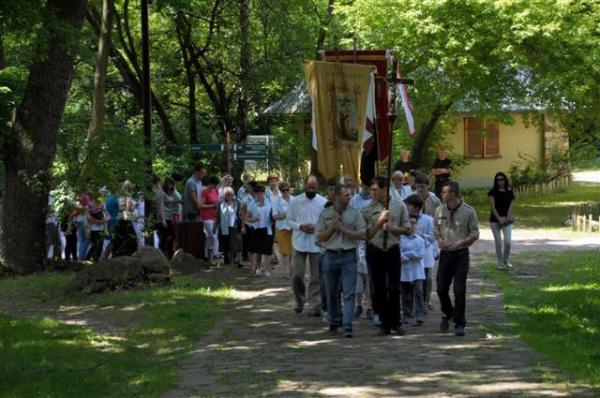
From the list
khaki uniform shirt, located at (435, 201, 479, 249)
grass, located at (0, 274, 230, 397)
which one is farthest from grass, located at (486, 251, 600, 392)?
grass, located at (0, 274, 230, 397)

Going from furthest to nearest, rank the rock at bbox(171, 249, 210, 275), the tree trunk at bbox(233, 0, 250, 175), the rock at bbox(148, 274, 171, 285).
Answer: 1. the tree trunk at bbox(233, 0, 250, 175)
2. the rock at bbox(171, 249, 210, 275)
3. the rock at bbox(148, 274, 171, 285)

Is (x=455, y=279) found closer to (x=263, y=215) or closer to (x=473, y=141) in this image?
(x=263, y=215)

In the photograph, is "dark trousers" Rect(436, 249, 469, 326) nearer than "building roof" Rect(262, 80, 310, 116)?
Yes

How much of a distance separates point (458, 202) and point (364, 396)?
167 inches

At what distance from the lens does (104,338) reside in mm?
13180

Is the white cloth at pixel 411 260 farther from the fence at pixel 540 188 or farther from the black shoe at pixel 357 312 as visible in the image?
the fence at pixel 540 188

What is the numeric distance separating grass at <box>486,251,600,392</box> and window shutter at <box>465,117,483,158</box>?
889 inches

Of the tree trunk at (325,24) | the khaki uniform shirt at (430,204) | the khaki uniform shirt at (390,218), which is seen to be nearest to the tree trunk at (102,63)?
the tree trunk at (325,24)

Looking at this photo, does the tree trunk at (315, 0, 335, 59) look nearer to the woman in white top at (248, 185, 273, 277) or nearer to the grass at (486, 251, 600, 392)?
the grass at (486, 251, 600, 392)

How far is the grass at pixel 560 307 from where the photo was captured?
36.2 ft

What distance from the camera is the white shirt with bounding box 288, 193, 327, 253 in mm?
14414

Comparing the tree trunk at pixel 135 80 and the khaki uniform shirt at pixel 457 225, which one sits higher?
the tree trunk at pixel 135 80

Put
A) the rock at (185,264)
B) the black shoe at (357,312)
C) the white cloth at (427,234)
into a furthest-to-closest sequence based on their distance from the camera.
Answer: the rock at (185,264) < the black shoe at (357,312) < the white cloth at (427,234)

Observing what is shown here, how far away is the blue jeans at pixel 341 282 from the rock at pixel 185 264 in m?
7.24
